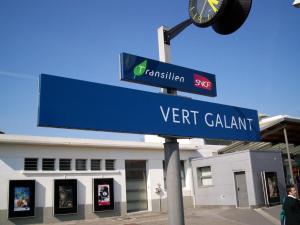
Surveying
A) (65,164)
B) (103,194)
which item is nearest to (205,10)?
(65,164)

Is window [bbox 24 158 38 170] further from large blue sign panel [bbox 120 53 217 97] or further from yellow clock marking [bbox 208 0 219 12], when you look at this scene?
yellow clock marking [bbox 208 0 219 12]

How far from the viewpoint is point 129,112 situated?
153 inches

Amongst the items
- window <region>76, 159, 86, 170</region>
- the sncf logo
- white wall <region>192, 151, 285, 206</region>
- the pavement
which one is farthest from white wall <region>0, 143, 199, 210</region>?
the sncf logo

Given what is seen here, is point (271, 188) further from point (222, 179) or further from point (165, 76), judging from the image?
point (165, 76)

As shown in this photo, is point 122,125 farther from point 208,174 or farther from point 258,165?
point 208,174

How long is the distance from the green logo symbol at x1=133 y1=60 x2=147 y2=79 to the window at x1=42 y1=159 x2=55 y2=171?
16.5m

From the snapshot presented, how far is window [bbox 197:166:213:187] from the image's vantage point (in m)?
23.9

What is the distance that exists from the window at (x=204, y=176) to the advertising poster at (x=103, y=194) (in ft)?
22.8

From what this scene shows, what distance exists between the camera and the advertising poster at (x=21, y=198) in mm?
17594

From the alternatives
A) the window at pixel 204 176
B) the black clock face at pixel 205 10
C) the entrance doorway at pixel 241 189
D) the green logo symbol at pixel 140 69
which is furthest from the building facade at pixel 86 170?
the black clock face at pixel 205 10

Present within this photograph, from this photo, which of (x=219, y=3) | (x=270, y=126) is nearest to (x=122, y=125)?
(x=219, y=3)

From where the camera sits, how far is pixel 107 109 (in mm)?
3695

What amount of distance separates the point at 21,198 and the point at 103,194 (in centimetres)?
477

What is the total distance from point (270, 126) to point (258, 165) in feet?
30.5
